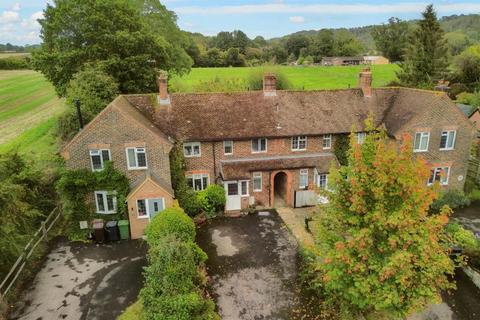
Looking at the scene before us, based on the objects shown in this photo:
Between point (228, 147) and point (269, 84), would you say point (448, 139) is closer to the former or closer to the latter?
point (269, 84)

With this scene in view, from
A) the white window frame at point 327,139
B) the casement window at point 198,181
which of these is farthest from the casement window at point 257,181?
the white window frame at point 327,139

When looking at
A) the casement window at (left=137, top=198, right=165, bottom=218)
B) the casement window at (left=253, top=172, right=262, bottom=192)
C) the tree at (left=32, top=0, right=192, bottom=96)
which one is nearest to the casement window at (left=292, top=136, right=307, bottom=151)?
the casement window at (left=253, top=172, right=262, bottom=192)

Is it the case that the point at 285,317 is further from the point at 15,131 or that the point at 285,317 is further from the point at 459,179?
the point at 15,131

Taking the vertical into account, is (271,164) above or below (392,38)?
below

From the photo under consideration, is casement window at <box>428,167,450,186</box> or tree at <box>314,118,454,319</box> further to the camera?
casement window at <box>428,167,450,186</box>

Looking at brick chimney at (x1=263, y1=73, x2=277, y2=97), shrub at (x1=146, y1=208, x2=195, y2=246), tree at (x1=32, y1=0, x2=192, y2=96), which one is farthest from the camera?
tree at (x1=32, y1=0, x2=192, y2=96)

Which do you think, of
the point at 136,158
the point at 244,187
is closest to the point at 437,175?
the point at 244,187

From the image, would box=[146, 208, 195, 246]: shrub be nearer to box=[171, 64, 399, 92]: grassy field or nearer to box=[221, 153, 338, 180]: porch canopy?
box=[221, 153, 338, 180]: porch canopy

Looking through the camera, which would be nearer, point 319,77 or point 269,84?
point 269,84
